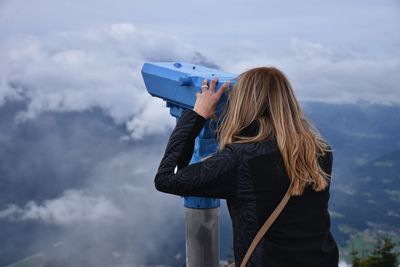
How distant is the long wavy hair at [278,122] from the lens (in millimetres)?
1784

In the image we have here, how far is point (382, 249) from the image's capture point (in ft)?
44.6

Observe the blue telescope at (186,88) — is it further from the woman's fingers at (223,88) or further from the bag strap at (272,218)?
the bag strap at (272,218)

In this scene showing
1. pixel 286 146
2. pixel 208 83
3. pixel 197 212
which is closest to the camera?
pixel 286 146

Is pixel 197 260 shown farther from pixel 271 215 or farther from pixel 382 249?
pixel 382 249

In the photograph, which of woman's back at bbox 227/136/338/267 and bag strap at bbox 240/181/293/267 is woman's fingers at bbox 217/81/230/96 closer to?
woman's back at bbox 227/136/338/267

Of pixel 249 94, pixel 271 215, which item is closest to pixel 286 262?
pixel 271 215

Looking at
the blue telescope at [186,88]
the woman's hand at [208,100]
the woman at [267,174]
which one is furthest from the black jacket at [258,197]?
the blue telescope at [186,88]

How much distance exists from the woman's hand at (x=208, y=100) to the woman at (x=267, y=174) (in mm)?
123

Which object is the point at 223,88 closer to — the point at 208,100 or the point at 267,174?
the point at 208,100

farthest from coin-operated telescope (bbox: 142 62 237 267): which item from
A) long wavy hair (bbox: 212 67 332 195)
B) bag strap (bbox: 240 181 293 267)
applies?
bag strap (bbox: 240 181 293 267)

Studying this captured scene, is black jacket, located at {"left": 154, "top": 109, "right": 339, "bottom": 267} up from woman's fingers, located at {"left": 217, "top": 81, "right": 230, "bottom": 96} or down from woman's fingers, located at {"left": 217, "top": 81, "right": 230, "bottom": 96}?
down

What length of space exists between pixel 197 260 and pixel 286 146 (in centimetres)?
84

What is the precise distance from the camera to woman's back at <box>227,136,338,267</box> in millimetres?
1780

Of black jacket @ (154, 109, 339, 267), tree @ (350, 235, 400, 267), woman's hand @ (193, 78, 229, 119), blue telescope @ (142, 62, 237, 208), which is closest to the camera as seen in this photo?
black jacket @ (154, 109, 339, 267)
